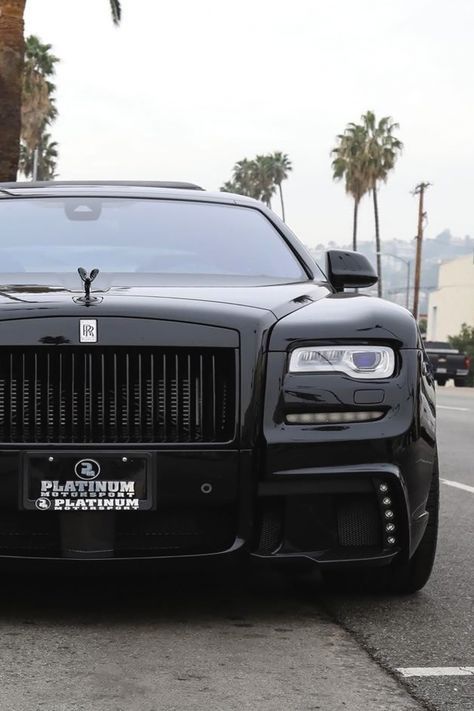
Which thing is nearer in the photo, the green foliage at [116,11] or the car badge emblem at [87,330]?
the car badge emblem at [87,330]

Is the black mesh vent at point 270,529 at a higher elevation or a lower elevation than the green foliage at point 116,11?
lower

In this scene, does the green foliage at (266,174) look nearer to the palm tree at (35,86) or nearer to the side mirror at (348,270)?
the palm tree at (35,86)

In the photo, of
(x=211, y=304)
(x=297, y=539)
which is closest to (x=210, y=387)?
(x=211, y=304)

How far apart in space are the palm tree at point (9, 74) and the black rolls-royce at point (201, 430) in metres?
16.7

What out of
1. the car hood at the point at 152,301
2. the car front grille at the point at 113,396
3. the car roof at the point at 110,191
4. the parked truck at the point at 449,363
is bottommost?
the parked truck at the point at 449,363

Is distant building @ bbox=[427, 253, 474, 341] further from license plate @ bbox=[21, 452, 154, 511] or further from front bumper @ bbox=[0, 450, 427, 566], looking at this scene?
A: license plate @ bbox=[21, 452, 154, 511]

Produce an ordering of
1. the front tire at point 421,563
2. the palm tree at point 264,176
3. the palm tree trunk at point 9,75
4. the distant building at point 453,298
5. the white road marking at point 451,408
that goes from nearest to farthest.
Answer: the front tire at point 421,563, the palm tree trunk at point 9,75, the white road marking at point 451,408, the distant building at point 453,298, the palm tree at point 264,176

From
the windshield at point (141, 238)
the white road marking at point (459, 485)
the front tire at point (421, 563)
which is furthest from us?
the white road marking at point (459, 485)

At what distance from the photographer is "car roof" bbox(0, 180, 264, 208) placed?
19.6ft

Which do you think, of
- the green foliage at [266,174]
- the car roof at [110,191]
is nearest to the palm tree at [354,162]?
the green foliage at [266,174]

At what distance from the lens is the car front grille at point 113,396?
4.16m

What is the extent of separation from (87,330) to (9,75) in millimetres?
17170

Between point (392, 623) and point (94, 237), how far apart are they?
211 cm

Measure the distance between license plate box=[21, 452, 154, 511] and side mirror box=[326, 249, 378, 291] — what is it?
1866mm
